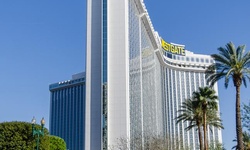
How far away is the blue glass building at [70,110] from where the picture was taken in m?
190

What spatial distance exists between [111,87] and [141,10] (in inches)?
1512

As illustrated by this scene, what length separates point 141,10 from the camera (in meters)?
127

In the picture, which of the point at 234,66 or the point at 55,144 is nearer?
the point at 234,66

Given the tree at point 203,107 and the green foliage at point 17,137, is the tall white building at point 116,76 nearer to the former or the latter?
the tree at point 203,107

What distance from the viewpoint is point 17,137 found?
43.9 m

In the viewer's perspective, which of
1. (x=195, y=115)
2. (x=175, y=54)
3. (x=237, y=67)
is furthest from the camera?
(x=175, y=54)

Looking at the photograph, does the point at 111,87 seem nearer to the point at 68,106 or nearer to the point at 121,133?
the point at 121,133

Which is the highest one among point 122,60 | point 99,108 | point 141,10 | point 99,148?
point 141,10

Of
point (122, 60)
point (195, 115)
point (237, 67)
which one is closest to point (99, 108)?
point (122, 60)

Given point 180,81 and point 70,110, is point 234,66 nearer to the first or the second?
point 180,81

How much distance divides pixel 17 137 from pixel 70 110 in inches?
5989

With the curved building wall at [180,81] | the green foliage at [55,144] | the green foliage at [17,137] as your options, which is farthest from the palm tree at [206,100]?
the curved building wall at [180,81]

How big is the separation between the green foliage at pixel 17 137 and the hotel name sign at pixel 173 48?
139 meters

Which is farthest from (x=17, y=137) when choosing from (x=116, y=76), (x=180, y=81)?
(x=180, y=81)
